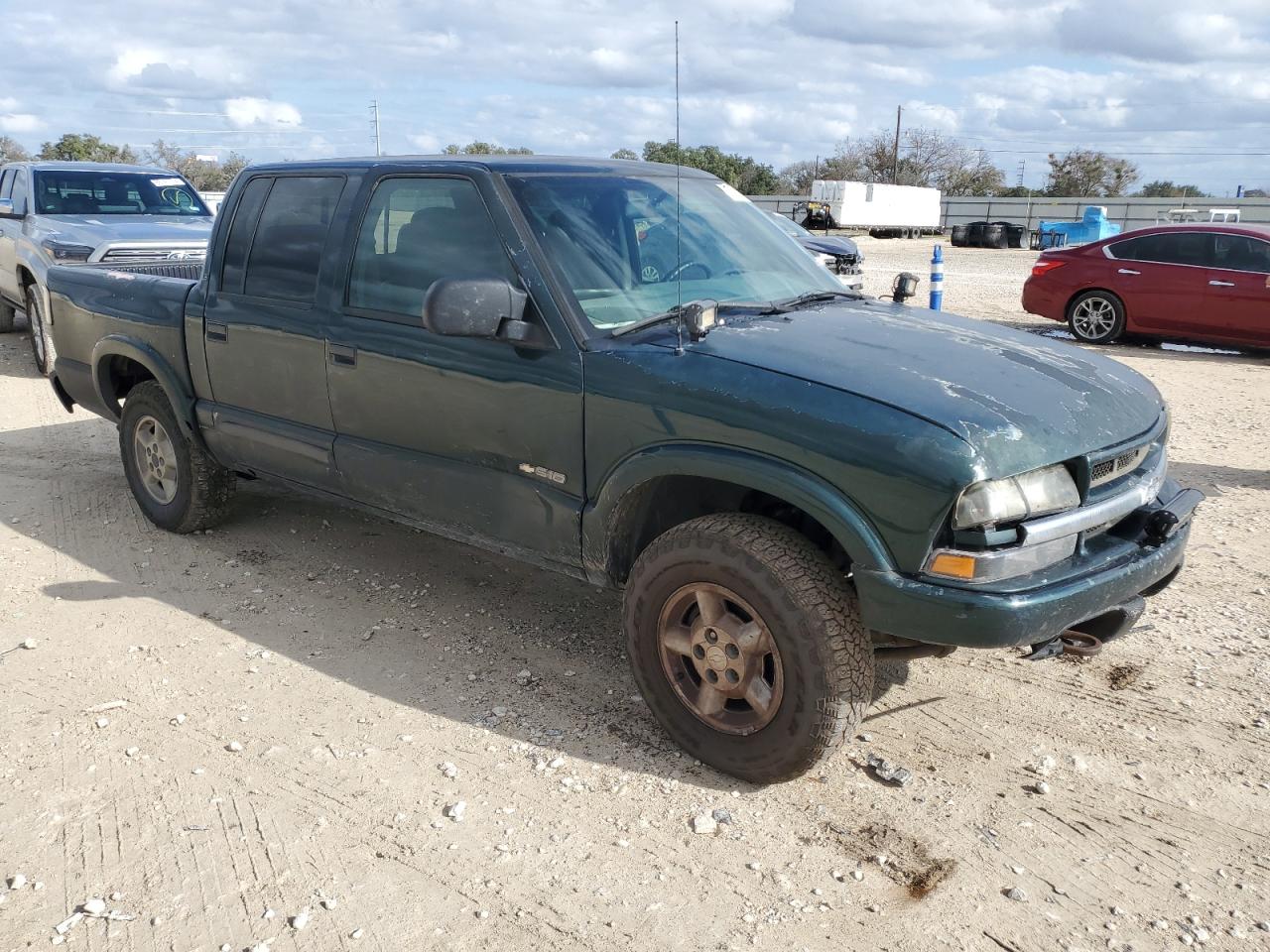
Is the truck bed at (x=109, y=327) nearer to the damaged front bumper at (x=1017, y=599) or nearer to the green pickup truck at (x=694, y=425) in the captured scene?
the green pickup truck at (x=694, y=425)

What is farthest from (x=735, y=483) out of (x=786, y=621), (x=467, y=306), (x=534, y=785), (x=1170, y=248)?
(x=1170, y=248)

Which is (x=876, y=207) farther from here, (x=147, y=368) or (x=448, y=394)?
(x=448, y=394)

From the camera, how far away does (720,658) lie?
11.1 feet

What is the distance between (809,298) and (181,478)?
3389 mm

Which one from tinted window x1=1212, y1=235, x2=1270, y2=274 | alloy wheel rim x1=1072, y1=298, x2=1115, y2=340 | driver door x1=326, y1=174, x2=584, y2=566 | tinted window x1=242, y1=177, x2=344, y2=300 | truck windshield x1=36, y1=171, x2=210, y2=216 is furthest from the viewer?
alloy wheel rim x1=1072, y1=298, x2=1115, y2=340

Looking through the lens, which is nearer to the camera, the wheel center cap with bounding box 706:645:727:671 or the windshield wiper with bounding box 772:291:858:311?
the wheel center cap with bounding box 706:645:727:671

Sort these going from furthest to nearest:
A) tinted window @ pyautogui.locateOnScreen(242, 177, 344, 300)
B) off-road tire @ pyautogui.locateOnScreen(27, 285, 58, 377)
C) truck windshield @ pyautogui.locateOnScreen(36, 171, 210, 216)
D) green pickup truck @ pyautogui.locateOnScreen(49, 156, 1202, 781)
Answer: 1. truck windshield @ pyautogui.locateOnScreen(36, 171, 210, 216)
2. off-road tire @ pyautogui.locateOnScreen(27, 285, 58, 377)
3. tinted window @ pyautogui.locateOnScreen(242, 177, 344, 300)
4. green pickup truck @ pyautogui.locateOnScreen(49, 156, 1202, 781)

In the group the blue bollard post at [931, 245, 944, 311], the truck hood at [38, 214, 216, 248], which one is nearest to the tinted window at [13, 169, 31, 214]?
the truck hood at [38, 214, 216, 248]

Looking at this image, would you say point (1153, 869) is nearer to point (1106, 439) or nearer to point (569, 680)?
point (1106, 439)

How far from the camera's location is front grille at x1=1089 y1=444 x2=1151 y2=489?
10.6ft

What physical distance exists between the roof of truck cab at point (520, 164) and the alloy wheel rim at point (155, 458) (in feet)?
5.91

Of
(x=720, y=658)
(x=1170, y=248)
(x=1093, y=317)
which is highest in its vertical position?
(x=1170, y=248)

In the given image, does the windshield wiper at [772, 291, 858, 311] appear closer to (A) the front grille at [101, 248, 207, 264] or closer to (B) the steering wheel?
(B) the steering wheel

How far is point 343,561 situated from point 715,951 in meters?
3.31
